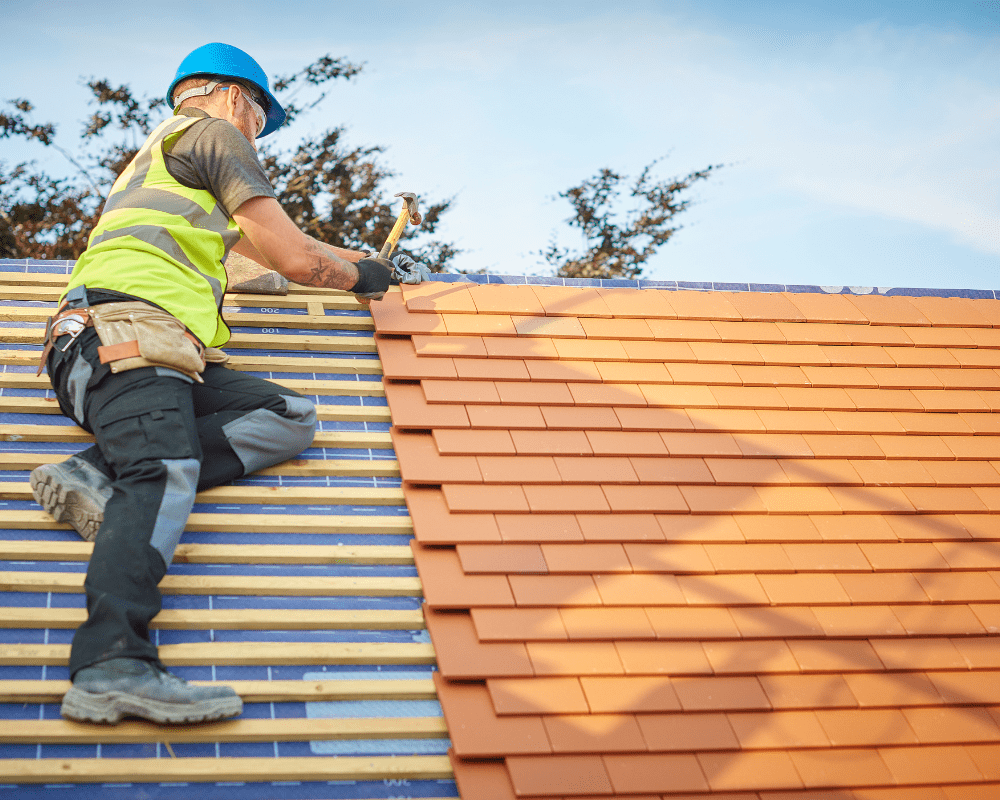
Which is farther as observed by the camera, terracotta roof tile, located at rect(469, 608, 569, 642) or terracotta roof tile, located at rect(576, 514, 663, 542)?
terracotta roof tile, located at rect(576, 514, 663, 542)

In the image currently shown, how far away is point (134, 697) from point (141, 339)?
1040mm

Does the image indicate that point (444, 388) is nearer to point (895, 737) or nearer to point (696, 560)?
point (696, 560)

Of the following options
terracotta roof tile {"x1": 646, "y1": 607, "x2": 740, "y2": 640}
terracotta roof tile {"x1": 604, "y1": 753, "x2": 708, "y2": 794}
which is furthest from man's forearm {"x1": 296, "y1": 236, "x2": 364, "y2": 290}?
terracotta roof tile {"x1": 604, "y1": 753, "x2": 708, "y2": 794}

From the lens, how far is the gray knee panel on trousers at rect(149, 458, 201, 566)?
7.27ft

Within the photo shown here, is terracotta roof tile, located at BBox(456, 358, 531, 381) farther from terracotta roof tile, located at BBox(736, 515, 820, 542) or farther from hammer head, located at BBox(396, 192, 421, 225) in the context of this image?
terracotta roof tile, located at BBox(736, 515, 820, 542)

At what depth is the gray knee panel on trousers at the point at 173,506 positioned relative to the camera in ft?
7.27

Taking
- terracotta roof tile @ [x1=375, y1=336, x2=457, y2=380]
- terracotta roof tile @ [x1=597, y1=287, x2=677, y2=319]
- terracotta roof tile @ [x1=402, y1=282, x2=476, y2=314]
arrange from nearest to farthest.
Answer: terracotta roof tile @ [x1=375, y1=336, x2=457, y2=380] → terracotta roof tile @ [x1=402, y1=282, x2=476, y2=314] → terracotta roof tile @ [x1=597, y1=287, x2=677, y2=319]

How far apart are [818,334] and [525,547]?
207 centimetres

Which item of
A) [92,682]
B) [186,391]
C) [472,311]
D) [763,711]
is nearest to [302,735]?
[92,682]

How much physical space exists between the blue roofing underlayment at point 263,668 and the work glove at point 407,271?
3.53 ft

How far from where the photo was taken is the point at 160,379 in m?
2.43

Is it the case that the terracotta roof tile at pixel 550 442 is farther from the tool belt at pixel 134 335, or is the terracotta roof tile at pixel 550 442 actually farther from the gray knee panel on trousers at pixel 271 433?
the tool belt at pixel 134 335

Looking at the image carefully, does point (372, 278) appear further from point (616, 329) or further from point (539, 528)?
point (539, 528)

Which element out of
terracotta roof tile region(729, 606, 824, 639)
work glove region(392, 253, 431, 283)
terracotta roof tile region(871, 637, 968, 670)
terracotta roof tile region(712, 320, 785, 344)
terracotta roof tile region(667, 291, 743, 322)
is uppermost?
work glove region(392, 253, 431, 283)
